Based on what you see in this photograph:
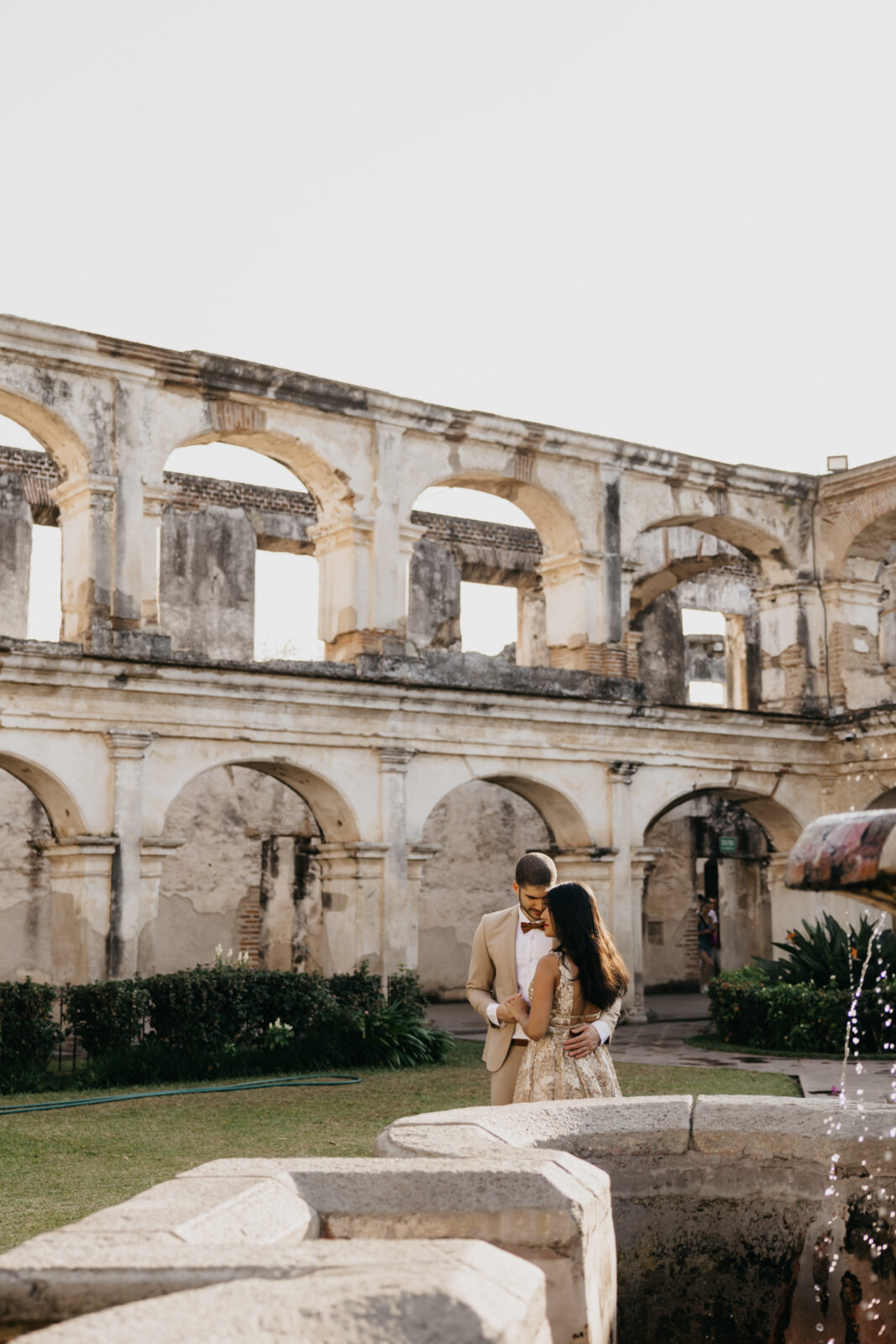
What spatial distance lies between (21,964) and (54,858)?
4271 mm

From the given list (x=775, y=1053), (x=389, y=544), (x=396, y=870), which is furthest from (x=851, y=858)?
(x=389, y=544)

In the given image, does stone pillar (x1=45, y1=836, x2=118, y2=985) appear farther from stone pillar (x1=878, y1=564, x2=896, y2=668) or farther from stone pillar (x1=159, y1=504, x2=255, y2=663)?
stone pillar (x1=878, y1=564, x2=896, y2=668)

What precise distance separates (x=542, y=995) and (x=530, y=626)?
17.8 meters

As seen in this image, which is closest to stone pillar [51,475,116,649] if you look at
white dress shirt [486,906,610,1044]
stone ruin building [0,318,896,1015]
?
stone ruin building [0,318,896,1015]

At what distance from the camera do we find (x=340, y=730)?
14.0 m

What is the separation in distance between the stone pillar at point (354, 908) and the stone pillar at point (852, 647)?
614cm

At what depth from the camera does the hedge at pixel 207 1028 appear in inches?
432

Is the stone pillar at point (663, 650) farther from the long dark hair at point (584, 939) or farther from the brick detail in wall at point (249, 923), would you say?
the long dark hair at point (584, 939)

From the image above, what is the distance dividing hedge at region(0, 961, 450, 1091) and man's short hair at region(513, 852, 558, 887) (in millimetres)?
6596

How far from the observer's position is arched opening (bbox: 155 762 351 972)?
1816 centimetres

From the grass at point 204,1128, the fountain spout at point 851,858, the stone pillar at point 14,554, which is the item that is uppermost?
the stone pillar at point 14,554

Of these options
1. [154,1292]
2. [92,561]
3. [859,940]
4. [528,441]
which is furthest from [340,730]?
[154,1292]

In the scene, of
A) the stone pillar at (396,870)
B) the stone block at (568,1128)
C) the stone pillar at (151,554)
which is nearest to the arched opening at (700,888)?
the stone pillar at (396,870)

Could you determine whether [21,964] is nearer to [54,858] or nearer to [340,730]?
[54,858]
